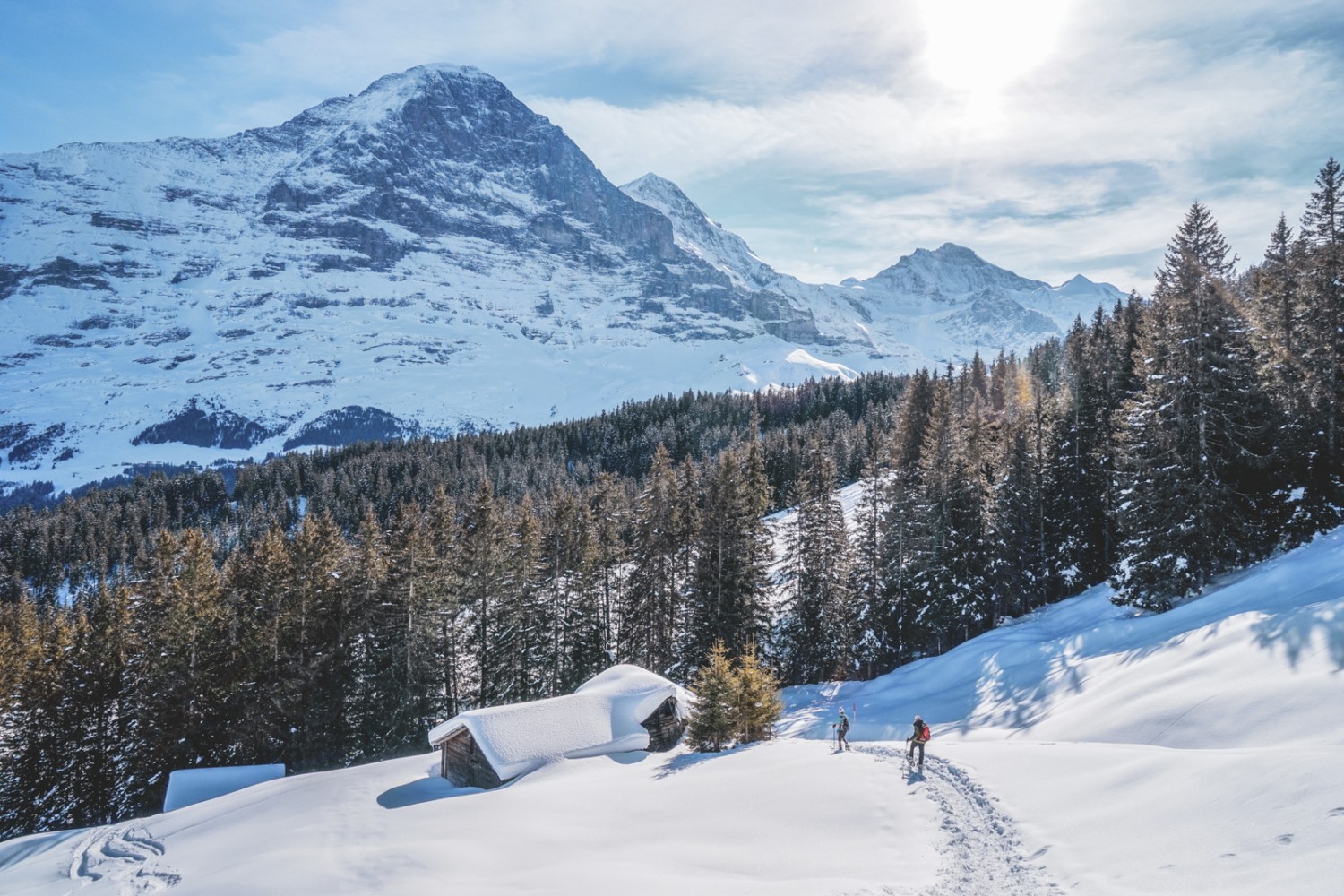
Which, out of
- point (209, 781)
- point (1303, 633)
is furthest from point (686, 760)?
point (209, 781)

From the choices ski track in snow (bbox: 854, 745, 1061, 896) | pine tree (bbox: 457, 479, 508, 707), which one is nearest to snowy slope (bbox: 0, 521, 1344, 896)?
ski track in snow (bbox: 854, 745, 1061, 896)

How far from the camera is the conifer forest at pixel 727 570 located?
27906 mm

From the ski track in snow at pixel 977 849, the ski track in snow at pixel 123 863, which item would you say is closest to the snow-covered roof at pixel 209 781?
the ski track in snow at pixel 123 863

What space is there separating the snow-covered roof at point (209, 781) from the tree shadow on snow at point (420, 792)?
9.26 meters

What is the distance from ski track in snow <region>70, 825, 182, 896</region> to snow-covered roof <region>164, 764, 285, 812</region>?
415cm

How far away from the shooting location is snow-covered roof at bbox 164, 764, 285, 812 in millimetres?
27656

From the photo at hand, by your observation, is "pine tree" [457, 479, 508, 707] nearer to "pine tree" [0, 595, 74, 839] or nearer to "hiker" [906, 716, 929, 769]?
"pine tree" [0, 595, 74, 839]

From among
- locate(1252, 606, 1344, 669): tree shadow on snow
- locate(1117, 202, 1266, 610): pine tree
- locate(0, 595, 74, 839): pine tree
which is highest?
locate(1117, 202, 1266, 610): pine tree

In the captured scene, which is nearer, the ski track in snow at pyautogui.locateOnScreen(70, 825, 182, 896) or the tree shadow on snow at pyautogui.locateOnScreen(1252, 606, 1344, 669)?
the tree shadow on snow at pyautogui.locateOnScreen(1252, 606, 1344, 669)

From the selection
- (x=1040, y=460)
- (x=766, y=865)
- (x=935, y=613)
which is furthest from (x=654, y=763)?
(x=1040, y=460)

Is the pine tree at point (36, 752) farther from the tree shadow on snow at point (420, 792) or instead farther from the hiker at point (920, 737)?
the hiker at point (920, 737)

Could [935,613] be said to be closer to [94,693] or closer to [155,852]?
[155,852]

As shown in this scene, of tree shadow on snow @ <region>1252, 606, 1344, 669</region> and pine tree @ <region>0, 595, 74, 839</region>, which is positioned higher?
tree shadow on snow @ <region>1252, 606, 1344, 669</region>

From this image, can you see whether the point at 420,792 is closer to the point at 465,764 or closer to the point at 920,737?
the point at 465,764
